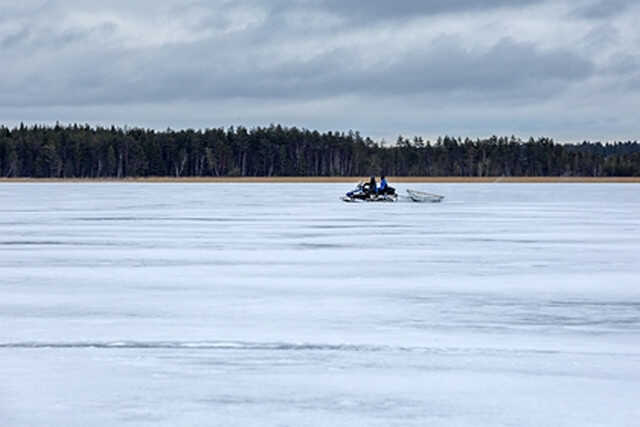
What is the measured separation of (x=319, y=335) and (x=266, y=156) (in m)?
131

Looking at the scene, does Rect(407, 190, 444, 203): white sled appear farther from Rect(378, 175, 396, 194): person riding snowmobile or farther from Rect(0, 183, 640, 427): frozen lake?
Rect(0, 183, 640, 427): frozen lake

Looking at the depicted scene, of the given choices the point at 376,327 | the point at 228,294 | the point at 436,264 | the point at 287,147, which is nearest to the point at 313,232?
the point at 436,264

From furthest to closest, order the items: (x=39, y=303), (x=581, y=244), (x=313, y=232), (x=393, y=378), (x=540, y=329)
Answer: (x=313, y=232) → (x=581, y=244) → (x=39, y=303) → (x=540, y=329) → (x=393, y=378)

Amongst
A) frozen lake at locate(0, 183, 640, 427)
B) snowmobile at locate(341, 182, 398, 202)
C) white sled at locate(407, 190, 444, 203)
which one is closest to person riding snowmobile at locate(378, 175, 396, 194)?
snowmobile at locate(341, 182, 398, 202)

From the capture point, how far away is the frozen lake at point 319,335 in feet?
18.0

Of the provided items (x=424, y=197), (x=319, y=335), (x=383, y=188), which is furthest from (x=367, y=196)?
(x=319, y=335)

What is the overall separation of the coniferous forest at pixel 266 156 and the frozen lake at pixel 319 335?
4708 inches

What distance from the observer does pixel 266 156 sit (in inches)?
5438

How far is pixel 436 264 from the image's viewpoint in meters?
13.2

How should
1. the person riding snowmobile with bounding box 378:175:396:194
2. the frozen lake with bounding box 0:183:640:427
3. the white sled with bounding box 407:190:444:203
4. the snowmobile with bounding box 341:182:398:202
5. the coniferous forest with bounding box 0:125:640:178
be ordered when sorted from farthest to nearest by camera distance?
1. the coniferous forest with bounding box 0:125:640:178
2. the white sled with bounding box 407:190:444:203
3. the snowmobile with bounding box 341:182:398:202
4. the person riding snowmobile with bounding box 378:175:396:194
5. the frozen lake with bounding box 0:183:640:427

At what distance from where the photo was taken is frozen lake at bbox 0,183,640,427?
18.0 feet

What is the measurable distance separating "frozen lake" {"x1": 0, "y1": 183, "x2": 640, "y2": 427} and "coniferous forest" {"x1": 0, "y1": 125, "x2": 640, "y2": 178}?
120m

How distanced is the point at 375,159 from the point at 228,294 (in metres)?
136

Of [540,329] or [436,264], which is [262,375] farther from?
[436,264]
